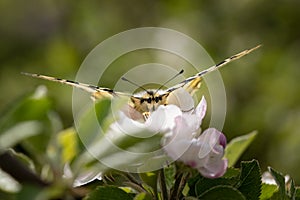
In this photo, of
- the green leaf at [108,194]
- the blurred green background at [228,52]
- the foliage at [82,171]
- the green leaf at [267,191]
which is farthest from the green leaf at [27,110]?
the blurred green background at [228,52]

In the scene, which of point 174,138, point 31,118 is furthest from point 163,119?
point 31,118

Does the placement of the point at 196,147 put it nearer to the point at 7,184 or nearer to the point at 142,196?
the point at 142,196

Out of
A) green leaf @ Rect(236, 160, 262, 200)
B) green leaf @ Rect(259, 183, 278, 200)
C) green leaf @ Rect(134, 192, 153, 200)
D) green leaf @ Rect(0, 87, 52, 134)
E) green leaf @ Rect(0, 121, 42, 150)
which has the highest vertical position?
green leaf @ Rect(0, 87, 52, 134)

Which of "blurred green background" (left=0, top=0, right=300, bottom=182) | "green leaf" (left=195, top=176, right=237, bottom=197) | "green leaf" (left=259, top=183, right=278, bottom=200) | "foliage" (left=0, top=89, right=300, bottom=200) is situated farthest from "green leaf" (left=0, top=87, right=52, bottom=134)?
"blurred green background" (left=0, top=0, right=300, bottom=182)

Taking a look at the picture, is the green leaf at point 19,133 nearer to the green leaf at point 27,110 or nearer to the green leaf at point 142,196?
the green leaf at point 27,110

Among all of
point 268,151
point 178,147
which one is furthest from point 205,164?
point 268,151

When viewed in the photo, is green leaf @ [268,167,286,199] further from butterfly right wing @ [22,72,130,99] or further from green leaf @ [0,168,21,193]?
green leaf @ [0,168,21,193]
